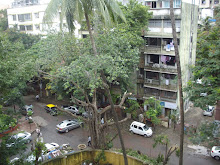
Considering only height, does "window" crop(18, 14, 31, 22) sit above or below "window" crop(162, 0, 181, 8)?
above

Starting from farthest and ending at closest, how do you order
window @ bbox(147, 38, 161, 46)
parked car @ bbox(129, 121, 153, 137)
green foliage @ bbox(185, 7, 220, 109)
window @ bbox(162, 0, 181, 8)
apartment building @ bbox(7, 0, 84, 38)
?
apartment building @ bbox(7, 0, 84, 38) < window @ bbox(147, 38, 161, 46) < window @ bbox(162, 0, 181, 8) < parked car @ bbox(129, 121, 153, 137) < green foliage @ bbox(185, 7, 220, 109)

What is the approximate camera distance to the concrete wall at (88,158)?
12.6 m

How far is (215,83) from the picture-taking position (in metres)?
11.5

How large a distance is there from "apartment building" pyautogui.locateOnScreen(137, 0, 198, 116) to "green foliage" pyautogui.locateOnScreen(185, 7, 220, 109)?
7770mm

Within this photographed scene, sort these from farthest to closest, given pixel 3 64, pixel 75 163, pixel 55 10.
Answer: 1. pixel 75 163
2. pixel 55 10
3. pixel 3 64

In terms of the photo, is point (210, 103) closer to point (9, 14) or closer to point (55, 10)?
point (55, 10)

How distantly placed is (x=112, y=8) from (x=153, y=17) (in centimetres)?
1038

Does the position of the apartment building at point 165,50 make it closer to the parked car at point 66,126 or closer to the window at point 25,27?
the parked car at point 66,126

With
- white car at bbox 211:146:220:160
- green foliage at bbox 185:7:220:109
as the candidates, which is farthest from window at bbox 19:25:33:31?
white car at bbox 211:146:220:160

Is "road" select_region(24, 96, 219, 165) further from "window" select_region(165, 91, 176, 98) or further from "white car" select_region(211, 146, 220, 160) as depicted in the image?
"window" select_region(165, 91, 176, 98)

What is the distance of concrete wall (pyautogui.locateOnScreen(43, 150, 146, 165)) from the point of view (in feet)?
41.3

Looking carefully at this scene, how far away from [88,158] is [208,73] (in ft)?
27.4

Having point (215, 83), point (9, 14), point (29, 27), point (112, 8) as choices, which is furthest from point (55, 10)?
point (9, 14)

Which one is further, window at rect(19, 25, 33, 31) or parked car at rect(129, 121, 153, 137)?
window at rect(19, 25, 33, 31)
